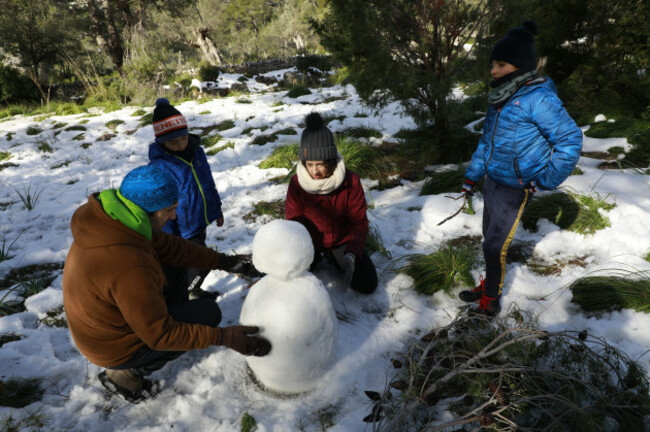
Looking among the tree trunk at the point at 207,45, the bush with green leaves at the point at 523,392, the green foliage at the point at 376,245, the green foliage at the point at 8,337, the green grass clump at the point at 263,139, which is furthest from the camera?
the tree trunk at the point at 207,45

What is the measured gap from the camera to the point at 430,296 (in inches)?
101

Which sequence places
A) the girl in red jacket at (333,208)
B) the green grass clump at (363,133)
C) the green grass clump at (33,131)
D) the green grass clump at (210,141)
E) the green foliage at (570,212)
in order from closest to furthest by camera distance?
the girl in red jacket at (333,208) < the green foliage at (570,212) < the green grass clump at (363,133) < the green grass clump at (210,141) < the green grass clump at (33,131)

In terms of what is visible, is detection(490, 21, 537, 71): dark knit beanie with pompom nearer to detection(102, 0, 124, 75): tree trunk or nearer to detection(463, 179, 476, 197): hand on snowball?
detection(463, 179, 476, 197): hand on snowball

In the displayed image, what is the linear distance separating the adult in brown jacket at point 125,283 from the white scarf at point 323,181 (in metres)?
1.06

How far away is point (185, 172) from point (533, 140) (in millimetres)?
2559

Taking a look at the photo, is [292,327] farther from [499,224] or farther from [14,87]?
[14,87]

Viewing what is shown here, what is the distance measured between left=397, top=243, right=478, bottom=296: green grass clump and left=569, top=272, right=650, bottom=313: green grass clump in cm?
74

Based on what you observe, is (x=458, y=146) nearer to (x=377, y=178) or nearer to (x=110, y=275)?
(x=377, y=178)

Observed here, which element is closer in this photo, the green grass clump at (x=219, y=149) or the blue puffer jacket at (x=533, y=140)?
the blue puffer jacket at (x=533, y=140)

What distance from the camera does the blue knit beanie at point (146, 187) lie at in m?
1.41

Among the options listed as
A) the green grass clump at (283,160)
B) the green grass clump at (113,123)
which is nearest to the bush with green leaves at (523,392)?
the green grass clump at (283,160)

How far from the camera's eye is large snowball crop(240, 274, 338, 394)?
1.63 m

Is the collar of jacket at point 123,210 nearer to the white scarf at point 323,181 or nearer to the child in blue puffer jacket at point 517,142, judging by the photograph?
the white scarf at point 323,181

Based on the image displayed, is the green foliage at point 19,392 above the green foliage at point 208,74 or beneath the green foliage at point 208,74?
beneath
